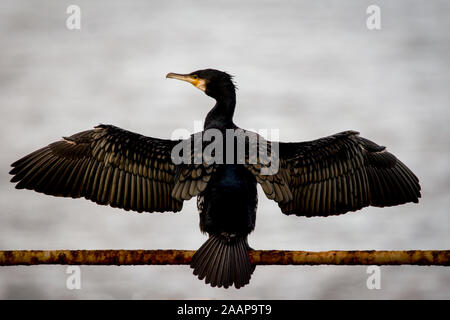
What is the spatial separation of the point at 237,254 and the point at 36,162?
6.57 ft

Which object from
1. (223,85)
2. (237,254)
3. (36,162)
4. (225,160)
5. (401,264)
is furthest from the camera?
(223,85)

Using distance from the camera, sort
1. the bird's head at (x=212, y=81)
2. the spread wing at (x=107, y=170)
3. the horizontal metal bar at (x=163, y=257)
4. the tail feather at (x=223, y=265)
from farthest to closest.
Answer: the bird's head at (x=212, y=81) < the spread wing at (x=107, y=170) < the tail feather at (x=223, y=265) < the horizontal metal bar at (x=163, y=257)

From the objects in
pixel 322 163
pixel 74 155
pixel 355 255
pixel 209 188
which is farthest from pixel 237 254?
pixel 74 155

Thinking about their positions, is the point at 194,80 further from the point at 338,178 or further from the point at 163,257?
the point at 163,257

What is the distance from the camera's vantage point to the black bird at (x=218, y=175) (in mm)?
4449

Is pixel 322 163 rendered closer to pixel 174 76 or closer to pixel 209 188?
pixel 209 188

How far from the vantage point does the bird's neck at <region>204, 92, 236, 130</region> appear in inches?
195

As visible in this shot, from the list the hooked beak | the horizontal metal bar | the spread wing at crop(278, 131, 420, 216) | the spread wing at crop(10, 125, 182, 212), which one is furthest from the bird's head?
the horizontal metal bar

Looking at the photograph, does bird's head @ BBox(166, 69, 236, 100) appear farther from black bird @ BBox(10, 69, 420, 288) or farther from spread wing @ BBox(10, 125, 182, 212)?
spread wing @ BBox(10, 125, 182, 212)

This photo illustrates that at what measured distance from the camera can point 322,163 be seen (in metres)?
5.15

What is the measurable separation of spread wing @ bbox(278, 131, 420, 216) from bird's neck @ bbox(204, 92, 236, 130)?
1.74 ft

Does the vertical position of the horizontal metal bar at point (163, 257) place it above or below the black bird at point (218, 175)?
below

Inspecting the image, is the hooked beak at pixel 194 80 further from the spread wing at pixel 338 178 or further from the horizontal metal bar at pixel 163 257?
the horizontal metal bar at pixel 163 257

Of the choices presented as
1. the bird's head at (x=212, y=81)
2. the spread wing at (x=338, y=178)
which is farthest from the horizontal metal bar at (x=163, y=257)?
the bird's head at (x=212, y=81)
